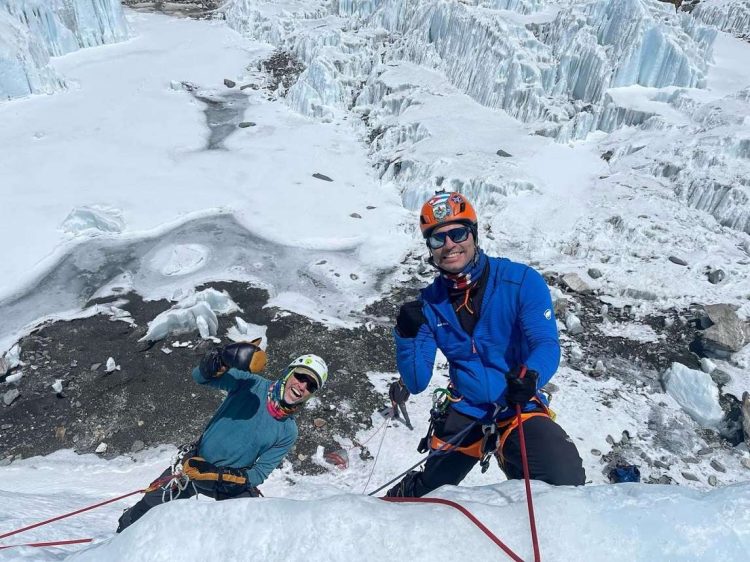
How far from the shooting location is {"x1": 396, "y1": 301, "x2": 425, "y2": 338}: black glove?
3.84 metres

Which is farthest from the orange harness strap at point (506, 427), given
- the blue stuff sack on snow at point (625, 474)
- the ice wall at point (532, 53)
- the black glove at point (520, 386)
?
the ice wall at point (532, 53)

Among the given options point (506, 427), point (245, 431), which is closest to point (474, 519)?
point (506, 427)

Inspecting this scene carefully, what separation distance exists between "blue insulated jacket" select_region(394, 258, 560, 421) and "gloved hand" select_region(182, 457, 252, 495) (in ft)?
5.60

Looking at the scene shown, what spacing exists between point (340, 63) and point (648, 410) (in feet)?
60.9

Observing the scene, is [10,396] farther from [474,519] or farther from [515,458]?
[474,519]

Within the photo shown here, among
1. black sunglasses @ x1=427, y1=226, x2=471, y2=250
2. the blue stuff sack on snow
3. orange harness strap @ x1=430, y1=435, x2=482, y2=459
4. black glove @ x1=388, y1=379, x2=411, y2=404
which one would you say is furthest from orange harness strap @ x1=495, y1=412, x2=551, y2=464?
the blue stuff sack on snow

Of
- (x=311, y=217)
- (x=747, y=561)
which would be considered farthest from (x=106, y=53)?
(x=747, y=561)

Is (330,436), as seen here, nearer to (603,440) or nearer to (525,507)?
(603,440)

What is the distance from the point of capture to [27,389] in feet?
27.9

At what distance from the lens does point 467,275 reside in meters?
3.75

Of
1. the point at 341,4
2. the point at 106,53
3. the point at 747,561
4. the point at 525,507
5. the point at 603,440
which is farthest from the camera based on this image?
the point at 341,4

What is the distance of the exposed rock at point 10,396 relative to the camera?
26.9 ft

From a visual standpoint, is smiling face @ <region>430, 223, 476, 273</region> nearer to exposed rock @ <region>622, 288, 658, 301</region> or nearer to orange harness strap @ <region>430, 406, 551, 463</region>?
orange harness strap @ <region>430, 406, 551, 463</region>

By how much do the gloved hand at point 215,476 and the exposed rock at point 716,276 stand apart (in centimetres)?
1045
